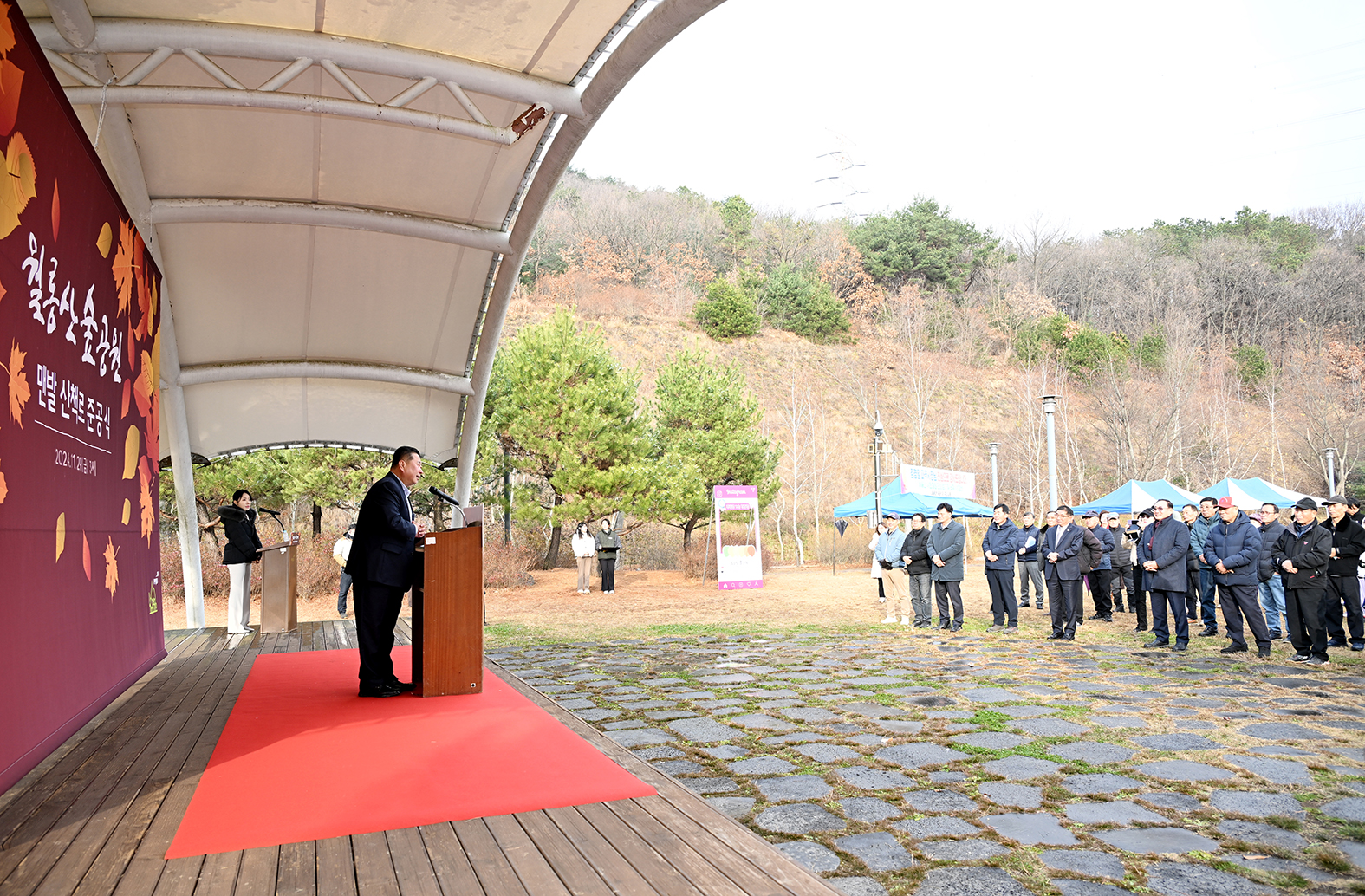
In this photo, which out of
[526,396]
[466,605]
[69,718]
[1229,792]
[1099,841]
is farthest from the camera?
[526,396]

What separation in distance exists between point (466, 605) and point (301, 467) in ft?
52.4

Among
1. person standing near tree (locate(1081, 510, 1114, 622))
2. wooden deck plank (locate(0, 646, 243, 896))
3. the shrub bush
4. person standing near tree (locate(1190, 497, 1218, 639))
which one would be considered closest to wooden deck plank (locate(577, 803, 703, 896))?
wooden deck plank (locate(0, 646, 243, 896))

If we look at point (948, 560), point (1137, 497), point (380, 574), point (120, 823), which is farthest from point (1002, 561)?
point (1137, 497)

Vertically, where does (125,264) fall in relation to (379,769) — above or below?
above

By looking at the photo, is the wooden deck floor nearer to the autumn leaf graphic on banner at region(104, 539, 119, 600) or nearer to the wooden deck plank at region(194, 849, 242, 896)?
the wooden deck plank at region(194, 849, 242, 896)

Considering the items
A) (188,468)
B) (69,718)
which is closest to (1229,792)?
(69,718)

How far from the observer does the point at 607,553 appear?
67.7 ft

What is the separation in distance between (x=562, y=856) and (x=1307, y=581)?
864 centimetres

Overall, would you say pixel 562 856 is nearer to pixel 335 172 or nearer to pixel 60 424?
pixel 60 424

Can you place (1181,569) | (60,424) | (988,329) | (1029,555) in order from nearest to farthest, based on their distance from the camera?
1. (60,424)
2. (1181,569)
3. (1029,555)
4. (988,329)

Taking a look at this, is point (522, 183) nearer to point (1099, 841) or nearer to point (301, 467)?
point (1099, 841)

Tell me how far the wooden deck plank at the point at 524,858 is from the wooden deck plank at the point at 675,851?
0.39 m

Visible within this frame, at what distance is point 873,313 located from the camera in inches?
2120

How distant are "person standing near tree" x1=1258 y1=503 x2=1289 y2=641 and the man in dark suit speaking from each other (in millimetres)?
8762
